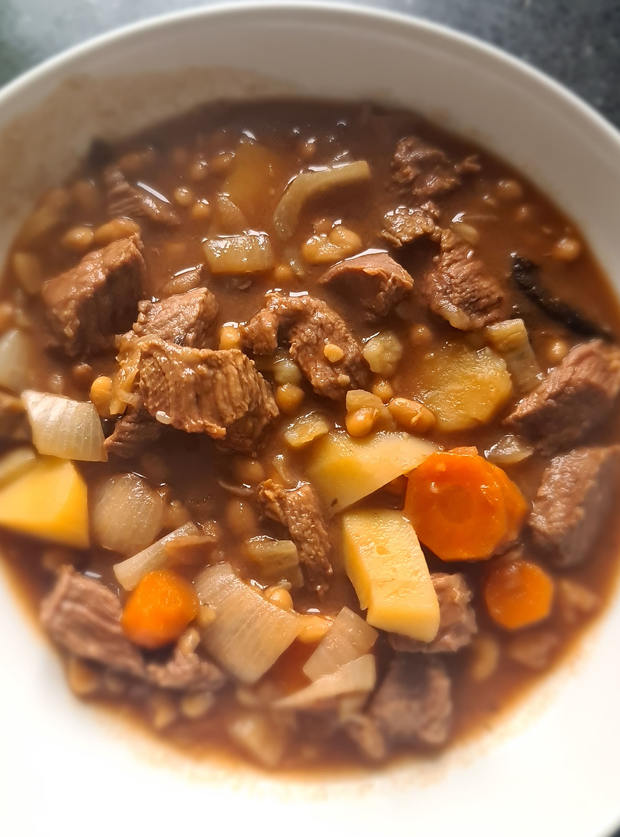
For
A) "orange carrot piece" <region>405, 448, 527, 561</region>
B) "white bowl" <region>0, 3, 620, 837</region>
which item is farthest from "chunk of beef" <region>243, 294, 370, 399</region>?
"white bowl" <region>0, 3, 620, 837</region>

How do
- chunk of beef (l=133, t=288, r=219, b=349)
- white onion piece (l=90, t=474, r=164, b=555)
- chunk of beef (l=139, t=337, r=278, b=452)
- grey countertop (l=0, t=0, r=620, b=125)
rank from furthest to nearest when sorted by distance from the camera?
1. grey countertop (l=0, t=0, r=620, b=125)
2. white onion piece (l=90, t=474, r=164, b=555)
3. chunk of beef (l=133, t=288, r=219, b=349)
4. chunk of beef (l=139, t=337, r=278, b=452)

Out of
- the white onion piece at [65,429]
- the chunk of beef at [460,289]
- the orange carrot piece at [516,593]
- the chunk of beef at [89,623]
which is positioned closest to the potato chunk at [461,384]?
the chunk of beef at [460,289]

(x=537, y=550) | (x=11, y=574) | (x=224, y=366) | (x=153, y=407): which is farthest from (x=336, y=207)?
(x=11, y=574)

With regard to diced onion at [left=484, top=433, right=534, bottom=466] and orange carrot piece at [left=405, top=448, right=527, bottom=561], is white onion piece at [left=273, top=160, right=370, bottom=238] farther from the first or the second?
diced onion at [left=484, top=433, right=534, bottom=466]

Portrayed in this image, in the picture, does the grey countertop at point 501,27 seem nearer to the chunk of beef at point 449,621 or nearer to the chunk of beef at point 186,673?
the chunk of beef at point 449,621

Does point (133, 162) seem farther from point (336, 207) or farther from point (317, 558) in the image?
point (317, 558)

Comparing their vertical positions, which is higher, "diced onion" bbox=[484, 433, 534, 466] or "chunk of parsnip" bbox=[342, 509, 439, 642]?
"diced onion" bbox=[484, 433, 534, 466]
